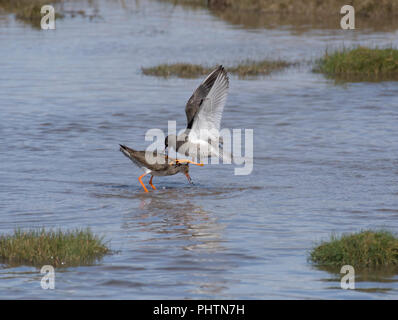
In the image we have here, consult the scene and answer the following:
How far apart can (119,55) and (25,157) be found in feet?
47.8

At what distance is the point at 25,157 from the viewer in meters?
14.7

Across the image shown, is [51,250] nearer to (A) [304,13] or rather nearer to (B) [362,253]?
(B) [362,253]

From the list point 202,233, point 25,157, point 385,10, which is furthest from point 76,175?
point 385,10

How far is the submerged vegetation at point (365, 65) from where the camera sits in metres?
23.8

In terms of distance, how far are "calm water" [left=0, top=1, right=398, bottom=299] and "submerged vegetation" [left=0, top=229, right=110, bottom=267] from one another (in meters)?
0.20

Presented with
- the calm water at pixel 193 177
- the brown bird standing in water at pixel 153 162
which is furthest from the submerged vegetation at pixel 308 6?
the brown bird standing in water at pixel 153 162

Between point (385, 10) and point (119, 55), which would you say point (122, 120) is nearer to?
point (119, 55)

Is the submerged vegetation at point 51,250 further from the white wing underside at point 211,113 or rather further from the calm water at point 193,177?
the white wing underside at point 211,113

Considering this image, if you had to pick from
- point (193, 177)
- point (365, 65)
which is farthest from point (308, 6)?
point (193, 177)

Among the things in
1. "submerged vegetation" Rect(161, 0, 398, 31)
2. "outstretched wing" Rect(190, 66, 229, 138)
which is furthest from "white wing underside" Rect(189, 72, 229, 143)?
"submerged vegetation" Rect(161, 0, 398, 31)

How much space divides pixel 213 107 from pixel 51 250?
3.72m

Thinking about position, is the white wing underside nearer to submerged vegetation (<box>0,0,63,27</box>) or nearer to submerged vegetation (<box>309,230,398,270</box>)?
submerged vegetation (<box>309,230,398,270</box>)

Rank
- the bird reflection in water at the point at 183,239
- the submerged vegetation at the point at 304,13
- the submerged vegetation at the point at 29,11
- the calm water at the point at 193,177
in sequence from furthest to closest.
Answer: the submerged vegetation at the point at 29,11 < the submerged vegetation at the point at 304,13 < the bird reflection in water at the point at 183,239 < the calm water at the point at 193,177

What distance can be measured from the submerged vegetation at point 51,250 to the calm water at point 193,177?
0.20 meters
